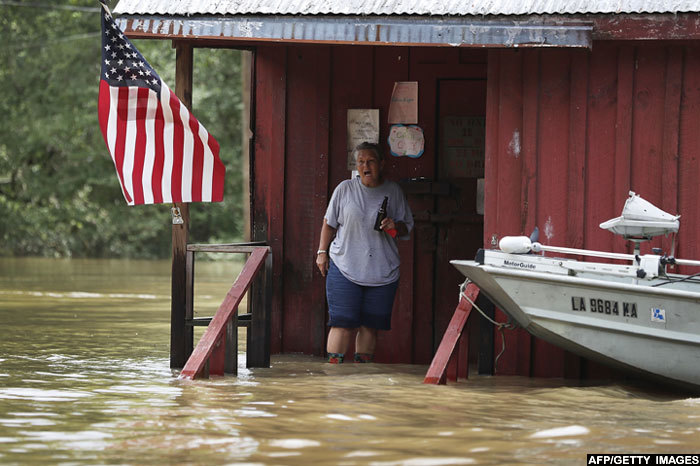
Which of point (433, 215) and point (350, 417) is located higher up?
point (433, 215)

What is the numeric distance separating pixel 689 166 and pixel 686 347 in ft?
4.99

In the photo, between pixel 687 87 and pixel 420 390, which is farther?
pixel 687 87

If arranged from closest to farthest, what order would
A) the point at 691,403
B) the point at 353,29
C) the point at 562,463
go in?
Answer: 1. the point at 562,463
2. the point at 691,403
3. the point at 353,29

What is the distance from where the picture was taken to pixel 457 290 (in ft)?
34.3

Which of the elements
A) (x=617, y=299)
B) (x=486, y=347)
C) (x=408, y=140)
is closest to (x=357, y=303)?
(x=486, y=347)

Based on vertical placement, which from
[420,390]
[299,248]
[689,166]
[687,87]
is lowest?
[420,390]

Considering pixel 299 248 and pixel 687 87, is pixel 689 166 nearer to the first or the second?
pixel 687 87

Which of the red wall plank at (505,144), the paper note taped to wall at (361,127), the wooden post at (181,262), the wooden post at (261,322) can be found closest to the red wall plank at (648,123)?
the red wall plank at (505,144)

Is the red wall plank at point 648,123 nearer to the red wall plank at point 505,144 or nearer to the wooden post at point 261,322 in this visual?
the red wall plank at point 505,144

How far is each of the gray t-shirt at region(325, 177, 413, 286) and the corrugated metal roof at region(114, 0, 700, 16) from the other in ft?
5.08

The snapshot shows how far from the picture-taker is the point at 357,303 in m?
9.62

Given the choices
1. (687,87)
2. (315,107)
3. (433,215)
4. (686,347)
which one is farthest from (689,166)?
(315,107)

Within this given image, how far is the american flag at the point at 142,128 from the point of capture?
8.88 m

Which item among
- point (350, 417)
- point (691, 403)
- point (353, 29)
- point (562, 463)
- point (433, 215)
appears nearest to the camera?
point (562, 463)
